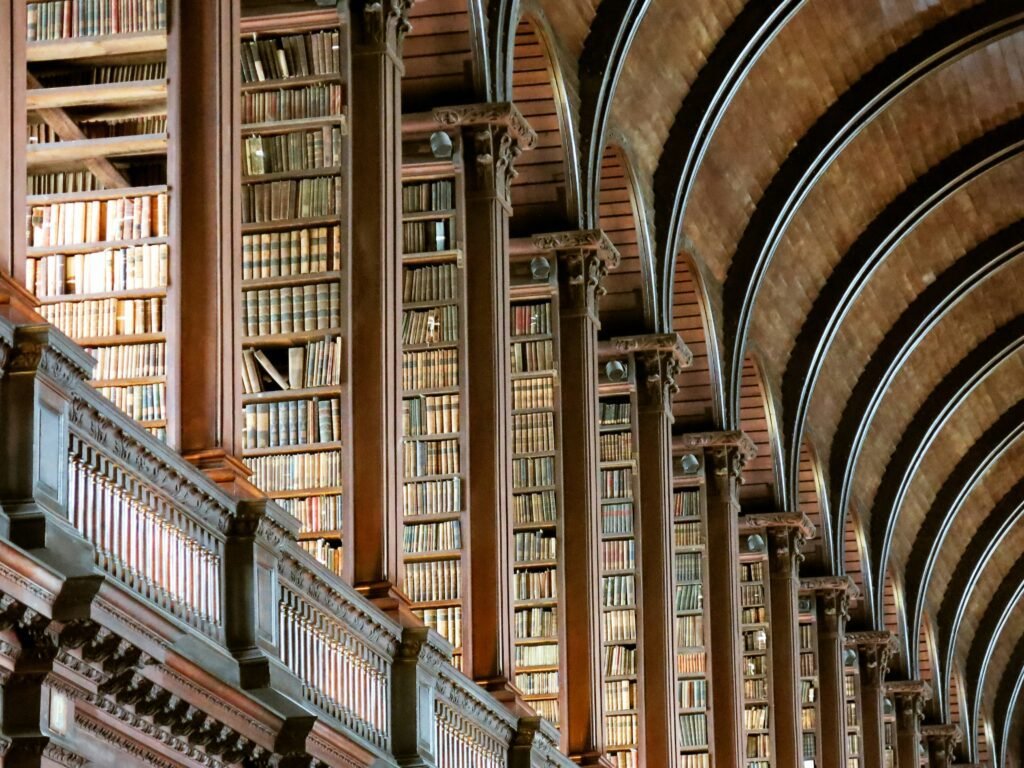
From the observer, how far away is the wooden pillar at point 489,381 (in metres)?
11.9

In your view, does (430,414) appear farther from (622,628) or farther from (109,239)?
(622,628)

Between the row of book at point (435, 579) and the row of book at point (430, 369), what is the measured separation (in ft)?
3.02

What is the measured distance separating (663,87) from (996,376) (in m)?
10.9

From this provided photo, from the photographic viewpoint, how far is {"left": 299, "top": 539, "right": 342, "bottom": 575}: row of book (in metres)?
10.3

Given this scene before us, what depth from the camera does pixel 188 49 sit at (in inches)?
348

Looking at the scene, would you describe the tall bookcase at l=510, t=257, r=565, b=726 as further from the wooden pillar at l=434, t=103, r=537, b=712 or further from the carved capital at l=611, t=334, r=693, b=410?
the carved capital at l=611, t=334, r=693, b=410

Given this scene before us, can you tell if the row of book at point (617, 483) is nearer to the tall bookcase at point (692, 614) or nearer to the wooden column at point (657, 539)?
the wooden column at point (657, 539)

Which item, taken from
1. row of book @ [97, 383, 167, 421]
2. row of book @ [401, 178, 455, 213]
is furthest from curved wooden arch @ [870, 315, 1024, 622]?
row of book @ [97, 383, 167, 421]

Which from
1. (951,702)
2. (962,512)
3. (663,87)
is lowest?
(951,702)

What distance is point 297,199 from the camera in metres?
10.4

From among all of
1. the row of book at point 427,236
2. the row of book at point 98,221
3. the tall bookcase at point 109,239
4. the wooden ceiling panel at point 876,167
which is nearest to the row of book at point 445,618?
the row of book at point 427,236

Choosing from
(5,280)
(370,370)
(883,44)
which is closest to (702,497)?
(883,44)

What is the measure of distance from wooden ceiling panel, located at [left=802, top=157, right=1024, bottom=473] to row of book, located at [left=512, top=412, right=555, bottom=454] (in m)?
8.57

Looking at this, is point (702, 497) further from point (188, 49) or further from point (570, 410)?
point (188, 49)
